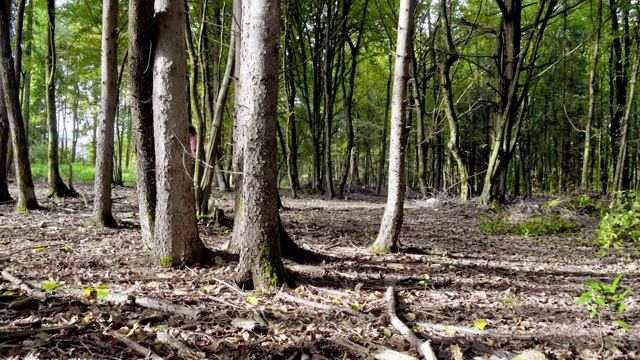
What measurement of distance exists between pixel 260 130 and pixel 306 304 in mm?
1575

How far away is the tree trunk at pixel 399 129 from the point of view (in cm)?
516

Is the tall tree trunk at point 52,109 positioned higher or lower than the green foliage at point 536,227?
higher

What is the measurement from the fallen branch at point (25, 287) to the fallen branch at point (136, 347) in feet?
3.49

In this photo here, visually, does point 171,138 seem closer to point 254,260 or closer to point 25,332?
point 254,260

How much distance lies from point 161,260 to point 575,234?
7639mm

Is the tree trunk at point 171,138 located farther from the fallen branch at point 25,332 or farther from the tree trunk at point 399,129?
the tree trunk at point 399,129

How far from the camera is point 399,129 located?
525 cm

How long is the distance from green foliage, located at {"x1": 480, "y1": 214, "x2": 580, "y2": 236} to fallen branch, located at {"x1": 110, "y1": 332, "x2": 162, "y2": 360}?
7288mm

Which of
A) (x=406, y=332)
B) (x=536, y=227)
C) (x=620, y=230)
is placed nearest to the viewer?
(x=406, y=332)

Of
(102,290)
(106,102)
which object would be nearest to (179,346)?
(102,290)

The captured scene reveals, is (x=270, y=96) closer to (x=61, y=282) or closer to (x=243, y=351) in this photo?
(x=243, y=351)

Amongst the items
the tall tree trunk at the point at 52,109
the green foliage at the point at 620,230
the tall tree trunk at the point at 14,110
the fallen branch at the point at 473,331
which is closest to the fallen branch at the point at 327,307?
the fallen branch at the point at 473,331

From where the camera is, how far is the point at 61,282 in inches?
138

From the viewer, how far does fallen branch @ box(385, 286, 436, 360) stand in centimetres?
242
